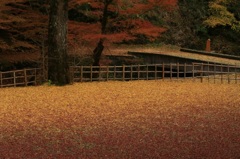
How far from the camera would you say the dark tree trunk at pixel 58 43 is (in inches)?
703

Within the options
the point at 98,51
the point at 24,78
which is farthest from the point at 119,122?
the point at 98,51

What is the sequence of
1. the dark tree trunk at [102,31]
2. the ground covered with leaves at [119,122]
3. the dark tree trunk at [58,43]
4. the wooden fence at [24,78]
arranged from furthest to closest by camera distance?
the dark tree trunk at [102,31], the wooden fence at [24,78], the dark tree trunk at [58,43], the ground covered with leaves at [119,122]

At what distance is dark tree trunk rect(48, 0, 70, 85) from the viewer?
17.8m

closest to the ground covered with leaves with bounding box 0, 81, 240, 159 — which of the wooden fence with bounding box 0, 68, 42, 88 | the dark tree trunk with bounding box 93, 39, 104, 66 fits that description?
the wooden fence with bounding box 0, 68, 42, 88

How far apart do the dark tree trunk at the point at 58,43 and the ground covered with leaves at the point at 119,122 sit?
69 cm

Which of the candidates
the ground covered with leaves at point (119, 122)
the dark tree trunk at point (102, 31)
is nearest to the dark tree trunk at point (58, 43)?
the ground covered with leaves at point (119, 122)

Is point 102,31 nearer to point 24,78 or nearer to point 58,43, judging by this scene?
point 24,78

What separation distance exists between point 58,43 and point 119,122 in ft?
24.1

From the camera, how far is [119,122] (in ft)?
38.3

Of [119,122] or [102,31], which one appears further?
[102,31]

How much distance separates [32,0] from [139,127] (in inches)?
573

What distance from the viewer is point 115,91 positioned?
56.2 feet

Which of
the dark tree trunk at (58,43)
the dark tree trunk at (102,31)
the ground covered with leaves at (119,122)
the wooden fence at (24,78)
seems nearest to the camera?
the ground covered with leaves at (119,122)

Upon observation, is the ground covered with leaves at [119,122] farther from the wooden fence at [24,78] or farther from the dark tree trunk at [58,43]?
the wooden fence at [24,78]
